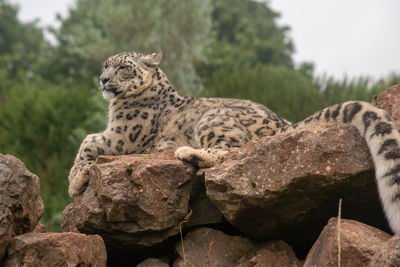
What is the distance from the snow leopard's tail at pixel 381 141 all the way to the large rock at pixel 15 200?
2931 mm

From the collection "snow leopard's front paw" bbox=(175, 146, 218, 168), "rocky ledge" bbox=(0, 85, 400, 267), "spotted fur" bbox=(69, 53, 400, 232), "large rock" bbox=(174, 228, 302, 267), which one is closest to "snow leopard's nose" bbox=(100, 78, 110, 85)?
"spotted fur" bbox=(69, 53, 400, 232)

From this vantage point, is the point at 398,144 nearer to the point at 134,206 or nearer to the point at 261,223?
the point at 261,223

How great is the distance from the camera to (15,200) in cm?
A: 548

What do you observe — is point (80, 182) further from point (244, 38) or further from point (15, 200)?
point (244, 38)

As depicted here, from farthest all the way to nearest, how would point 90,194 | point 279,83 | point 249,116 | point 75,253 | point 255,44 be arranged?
point 255,44 → point 279,83 → point 249,116 → point 90,194 → point 75,253

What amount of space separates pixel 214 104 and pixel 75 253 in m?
3.03

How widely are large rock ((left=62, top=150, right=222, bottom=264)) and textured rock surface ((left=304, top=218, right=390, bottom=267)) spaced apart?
148 cm

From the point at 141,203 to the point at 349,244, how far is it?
2068 millimetres

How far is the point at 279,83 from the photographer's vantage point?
20.7 meters

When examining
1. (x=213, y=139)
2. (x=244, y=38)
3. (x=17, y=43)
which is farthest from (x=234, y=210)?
(x=17, y=43)

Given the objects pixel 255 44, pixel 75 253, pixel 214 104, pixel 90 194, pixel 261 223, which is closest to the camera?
pixel 75 253

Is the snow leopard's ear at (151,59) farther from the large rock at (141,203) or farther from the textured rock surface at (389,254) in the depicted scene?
the textured rock surface at (389,254)

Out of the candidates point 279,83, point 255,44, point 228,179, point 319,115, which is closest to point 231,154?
point 228,179

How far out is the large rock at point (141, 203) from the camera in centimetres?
593
